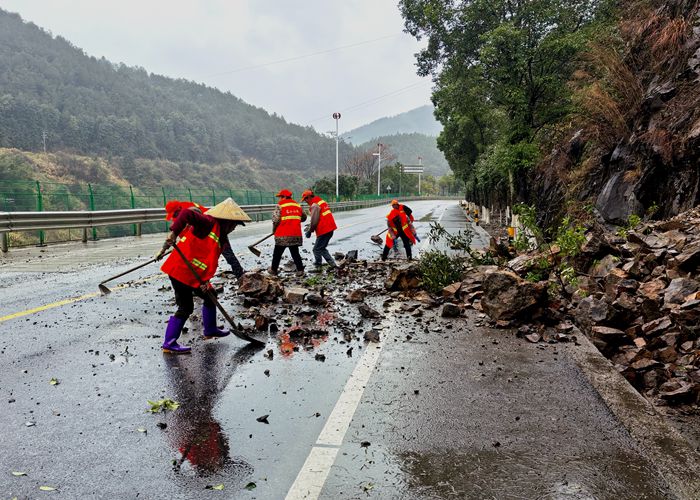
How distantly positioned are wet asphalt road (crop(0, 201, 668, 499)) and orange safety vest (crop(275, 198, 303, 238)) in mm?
4132

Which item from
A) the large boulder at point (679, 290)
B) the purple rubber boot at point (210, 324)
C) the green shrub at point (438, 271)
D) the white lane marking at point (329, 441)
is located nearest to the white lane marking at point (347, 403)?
the white lane marking at point (329, 441)

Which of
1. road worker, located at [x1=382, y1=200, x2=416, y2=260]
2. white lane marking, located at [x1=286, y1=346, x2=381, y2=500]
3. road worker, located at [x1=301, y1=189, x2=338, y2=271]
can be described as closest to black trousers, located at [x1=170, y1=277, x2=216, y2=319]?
white lane marking, located at [x1=286, y1=346, x2=381, y2=500]

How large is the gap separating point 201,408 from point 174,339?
161 centimetres

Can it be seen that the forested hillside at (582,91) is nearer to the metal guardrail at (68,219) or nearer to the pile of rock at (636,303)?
the pile of rock at (636,303)

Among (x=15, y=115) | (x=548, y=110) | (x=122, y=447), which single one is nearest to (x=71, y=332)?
(x=122, y=447)

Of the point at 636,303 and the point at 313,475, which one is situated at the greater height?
the point at 636,303

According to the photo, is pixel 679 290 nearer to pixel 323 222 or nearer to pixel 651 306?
pixel 651 306

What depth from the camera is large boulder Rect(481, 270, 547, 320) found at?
6.19m

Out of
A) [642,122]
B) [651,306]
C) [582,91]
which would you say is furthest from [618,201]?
[651,306]

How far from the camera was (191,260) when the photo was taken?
5453 mm

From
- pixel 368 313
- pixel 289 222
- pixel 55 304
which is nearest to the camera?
pixel 368 313

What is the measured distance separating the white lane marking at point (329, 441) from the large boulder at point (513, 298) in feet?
7.38

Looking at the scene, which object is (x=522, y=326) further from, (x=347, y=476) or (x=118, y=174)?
(x=118, y=174)

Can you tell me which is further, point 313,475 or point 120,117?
point 120,117
